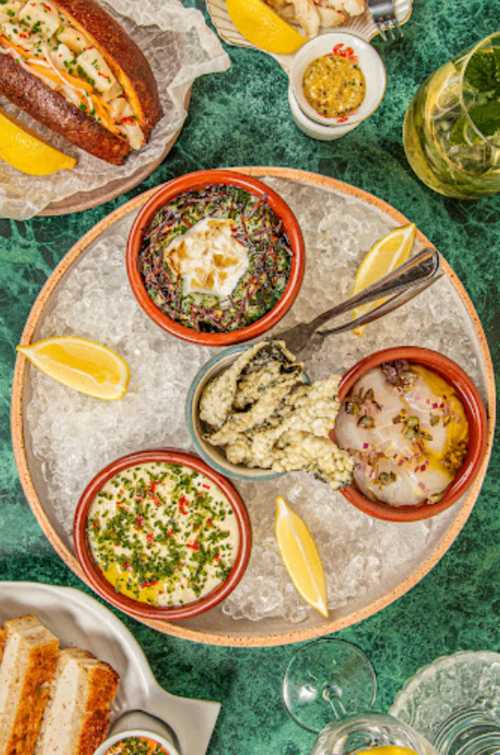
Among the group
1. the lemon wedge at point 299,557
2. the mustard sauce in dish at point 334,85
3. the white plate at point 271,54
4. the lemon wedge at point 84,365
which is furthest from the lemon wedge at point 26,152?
the lemon wedge at point 299,557

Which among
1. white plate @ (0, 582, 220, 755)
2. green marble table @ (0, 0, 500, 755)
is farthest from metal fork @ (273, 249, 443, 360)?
white plate @ (0, 582, 220, 755)

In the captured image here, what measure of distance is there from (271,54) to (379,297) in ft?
3.07

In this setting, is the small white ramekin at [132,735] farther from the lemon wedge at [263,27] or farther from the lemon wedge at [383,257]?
the lemon wedge at [263,27]

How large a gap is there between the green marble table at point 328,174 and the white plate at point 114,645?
11 centimetres

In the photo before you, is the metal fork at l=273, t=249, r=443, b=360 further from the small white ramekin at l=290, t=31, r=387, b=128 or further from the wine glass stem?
the wine glass stem

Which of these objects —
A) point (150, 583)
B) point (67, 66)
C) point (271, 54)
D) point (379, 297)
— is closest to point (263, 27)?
point (271, 54)

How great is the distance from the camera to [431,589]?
2762 mm

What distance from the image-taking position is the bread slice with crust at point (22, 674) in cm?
248

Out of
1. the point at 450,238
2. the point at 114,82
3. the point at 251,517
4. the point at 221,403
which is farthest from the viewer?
the point at 450,238

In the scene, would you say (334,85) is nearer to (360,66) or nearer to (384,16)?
(360,66)

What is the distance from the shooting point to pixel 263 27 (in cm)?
251

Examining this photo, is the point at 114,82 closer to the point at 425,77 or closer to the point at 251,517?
the point at 425,77

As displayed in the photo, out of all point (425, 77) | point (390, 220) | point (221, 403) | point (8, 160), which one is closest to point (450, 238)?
point (390, 220)

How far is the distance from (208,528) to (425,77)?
1.61 meters
